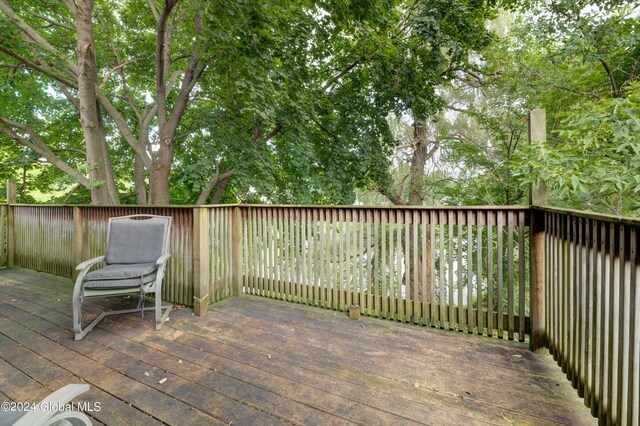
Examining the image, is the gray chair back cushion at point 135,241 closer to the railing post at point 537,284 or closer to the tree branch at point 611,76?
the railing post at point 537,284

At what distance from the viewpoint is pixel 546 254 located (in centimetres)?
212

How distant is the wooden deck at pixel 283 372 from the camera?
1.53m

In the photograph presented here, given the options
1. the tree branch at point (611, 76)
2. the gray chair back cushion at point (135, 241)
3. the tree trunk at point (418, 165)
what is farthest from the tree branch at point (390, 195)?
the gray chair back cushion at point (135, 241)

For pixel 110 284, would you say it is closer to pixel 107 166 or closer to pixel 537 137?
pixel 537 137

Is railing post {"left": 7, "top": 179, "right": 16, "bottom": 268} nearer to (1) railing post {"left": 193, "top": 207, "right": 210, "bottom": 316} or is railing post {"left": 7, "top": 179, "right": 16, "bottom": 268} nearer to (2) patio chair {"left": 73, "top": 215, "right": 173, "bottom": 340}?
(2) patio chair {"left": 73, "top": 215, "right": 173, "bottom": 340}

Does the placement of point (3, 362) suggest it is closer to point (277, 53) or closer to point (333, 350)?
point (333, 350)

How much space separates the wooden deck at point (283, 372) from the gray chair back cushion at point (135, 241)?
64cm

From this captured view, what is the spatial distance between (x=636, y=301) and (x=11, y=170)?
12.1 metres

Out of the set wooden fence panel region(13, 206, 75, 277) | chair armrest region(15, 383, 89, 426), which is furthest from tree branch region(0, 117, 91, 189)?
chair armrest region(15, 383, 89, 426)

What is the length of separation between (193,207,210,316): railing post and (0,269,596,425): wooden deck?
0.23 meters

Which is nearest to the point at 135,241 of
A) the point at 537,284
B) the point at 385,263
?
the point at 385,263

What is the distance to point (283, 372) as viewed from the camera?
191cm

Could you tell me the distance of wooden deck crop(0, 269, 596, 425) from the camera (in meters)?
1.53

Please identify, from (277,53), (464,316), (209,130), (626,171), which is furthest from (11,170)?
(626,171)
